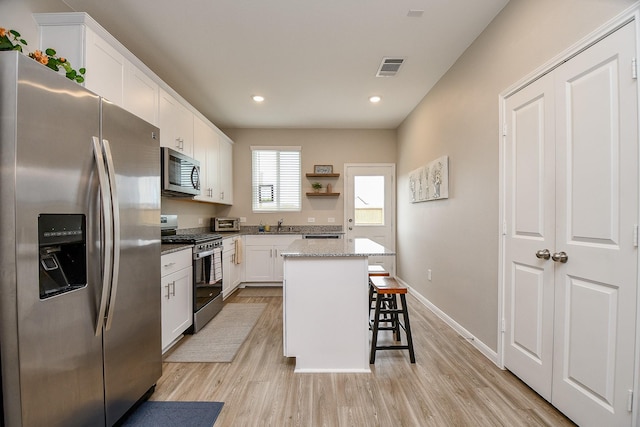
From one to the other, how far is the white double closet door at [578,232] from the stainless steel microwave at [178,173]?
295 cm

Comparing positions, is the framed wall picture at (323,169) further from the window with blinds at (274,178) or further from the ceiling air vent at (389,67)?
the ceiling air vent at (389,67)

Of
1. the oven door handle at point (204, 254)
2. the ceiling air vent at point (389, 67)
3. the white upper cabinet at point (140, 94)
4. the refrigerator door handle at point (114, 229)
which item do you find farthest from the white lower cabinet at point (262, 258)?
the refrigerator door handle at point (114, 229)

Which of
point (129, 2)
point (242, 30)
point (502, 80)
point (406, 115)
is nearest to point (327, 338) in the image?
point (502, 80)

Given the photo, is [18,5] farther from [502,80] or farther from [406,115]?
[406,115]

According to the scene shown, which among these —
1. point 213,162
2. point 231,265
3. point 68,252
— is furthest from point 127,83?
point 231,265

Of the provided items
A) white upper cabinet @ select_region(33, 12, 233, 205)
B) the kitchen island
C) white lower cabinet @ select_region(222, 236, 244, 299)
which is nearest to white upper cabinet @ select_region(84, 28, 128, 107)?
white upper cabinet @ select_region(33, 12, 233, 205)

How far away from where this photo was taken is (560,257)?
1.73 meters

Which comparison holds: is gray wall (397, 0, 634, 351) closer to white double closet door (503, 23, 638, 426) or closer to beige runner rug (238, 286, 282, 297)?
white double closet door (503, 23, 638, 426)

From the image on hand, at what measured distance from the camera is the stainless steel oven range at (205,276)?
118 inches

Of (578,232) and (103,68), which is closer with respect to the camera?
(578,232)

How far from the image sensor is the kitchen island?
2287 millimetres

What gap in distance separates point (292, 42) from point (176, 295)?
2501 mm

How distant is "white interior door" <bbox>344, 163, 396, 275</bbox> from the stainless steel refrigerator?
3.96 metres

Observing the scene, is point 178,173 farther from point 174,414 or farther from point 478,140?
point 478,140
